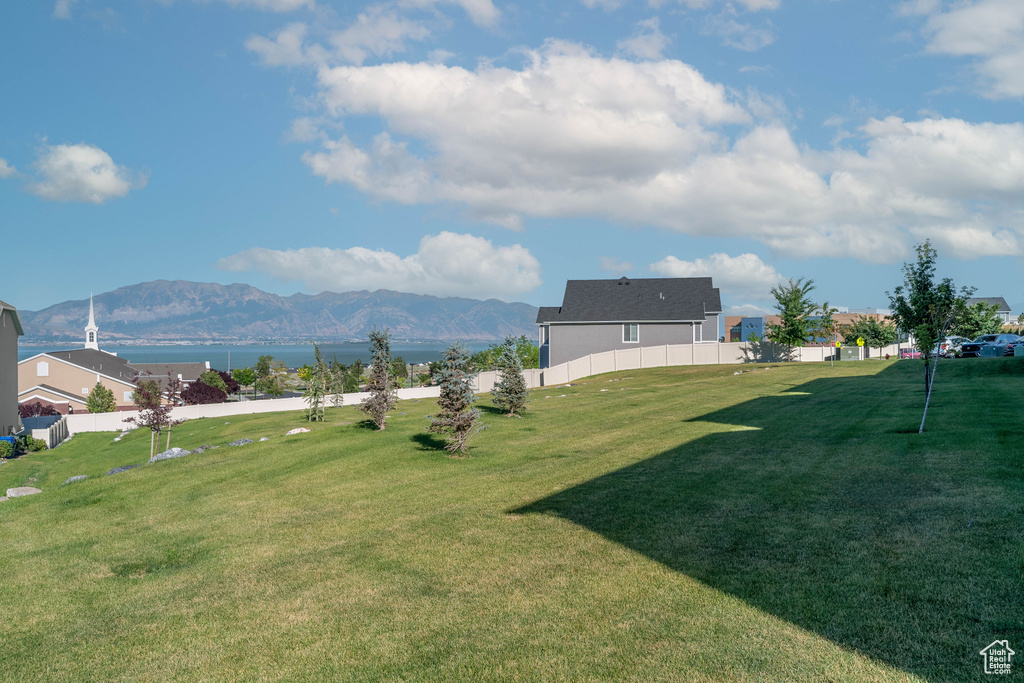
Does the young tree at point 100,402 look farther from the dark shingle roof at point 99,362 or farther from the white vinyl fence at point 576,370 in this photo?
the white vinyl fence at point 576,370

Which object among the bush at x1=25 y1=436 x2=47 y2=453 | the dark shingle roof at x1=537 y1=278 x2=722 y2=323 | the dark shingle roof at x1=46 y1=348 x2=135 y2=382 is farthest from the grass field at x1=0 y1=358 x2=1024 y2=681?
the dark shingle roof at x1=46 y1=348 x2=135 y2=382

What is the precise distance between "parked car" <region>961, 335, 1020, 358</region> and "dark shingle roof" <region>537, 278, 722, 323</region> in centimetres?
1766

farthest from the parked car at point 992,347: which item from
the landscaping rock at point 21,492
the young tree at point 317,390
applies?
the landscaping rock at point 21,492

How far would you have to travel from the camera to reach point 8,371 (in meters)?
38.0

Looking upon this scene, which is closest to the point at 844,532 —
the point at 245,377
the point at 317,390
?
the point at 317,390

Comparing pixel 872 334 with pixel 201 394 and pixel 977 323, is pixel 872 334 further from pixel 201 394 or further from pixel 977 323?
pixel 201 394

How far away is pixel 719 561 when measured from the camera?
6.95 metres

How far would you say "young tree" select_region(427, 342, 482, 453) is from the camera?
48.8ft

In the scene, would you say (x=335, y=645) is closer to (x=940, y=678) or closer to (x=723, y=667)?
(x=723, y=667)

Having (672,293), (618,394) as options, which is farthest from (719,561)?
(672,293)

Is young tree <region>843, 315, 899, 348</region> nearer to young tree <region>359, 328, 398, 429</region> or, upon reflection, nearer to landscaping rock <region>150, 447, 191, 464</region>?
young tree <region>359, 328, 398, 429</region>

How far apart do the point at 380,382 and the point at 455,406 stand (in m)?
4.97

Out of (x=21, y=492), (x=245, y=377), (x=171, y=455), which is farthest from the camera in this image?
(x=245, y=377)

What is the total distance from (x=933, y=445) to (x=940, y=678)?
9.58 m
